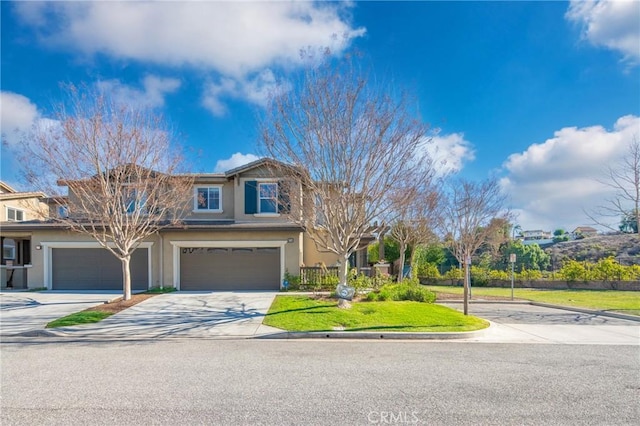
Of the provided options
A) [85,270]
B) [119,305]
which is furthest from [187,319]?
[85,270]

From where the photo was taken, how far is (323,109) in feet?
39.2

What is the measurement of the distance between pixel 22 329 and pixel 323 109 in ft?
35.1

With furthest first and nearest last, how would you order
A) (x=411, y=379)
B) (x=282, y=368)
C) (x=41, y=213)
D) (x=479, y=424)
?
(x=41, y=213) → (x=282, y=368) → (x=411, y=379) → (x=479, y=424)

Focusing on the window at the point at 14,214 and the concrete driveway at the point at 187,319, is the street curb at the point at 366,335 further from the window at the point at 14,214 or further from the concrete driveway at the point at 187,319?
the window at the point at 14,214

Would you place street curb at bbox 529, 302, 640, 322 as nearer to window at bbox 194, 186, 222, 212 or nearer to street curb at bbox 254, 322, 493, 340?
street curb at bbox 254, 322, 493, 340

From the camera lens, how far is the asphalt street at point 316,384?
476 centimetres

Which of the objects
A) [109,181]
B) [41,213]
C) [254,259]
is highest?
[109,181]

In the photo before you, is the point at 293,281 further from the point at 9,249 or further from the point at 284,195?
the point at 9,249

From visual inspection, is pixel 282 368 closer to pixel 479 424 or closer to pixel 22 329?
pixel 479 424

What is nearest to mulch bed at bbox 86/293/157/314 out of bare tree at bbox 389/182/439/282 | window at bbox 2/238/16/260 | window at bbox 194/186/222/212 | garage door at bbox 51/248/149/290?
garage door at bbox 51/248/149/290

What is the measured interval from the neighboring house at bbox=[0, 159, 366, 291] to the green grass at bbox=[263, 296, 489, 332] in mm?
5451

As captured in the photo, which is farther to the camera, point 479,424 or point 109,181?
point 109,181

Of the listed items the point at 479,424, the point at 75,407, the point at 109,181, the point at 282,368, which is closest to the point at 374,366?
the point at 282,368

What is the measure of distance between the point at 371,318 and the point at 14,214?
24.1 metres
